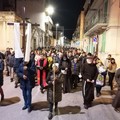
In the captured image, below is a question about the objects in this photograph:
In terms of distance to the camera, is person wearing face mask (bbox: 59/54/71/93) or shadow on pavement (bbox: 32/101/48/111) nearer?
shadow on pavement (bbox: 32/101/48/111)

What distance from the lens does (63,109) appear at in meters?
8.34

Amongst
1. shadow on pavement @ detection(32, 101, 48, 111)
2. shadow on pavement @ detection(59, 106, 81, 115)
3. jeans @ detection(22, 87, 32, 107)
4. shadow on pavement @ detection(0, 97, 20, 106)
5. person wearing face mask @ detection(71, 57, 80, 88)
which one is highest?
person wearing face mask @ detection(71, 57, 80, 88)

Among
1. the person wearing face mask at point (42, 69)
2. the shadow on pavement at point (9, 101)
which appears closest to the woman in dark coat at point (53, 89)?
the shadow on pavement at point (9, 101)

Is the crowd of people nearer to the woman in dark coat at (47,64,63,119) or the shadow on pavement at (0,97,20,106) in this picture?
the woman in dark coat at (47,64,63,119)

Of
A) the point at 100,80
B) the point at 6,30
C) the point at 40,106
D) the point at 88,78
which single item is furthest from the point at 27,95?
the point at 6,30

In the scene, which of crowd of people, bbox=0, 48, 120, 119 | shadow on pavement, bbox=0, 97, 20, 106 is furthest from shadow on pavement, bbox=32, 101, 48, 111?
shadow on pavement, bbox=0, 97, 20, 106

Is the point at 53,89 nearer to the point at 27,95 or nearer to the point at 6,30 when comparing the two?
the point at 27,95

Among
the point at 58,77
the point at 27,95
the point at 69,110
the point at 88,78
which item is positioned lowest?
the point at 69,110

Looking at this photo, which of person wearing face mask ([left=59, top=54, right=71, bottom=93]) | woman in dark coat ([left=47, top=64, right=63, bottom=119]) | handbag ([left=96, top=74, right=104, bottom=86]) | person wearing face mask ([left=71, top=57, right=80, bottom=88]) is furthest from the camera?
person wearing face mask ([left=71, top=57, right=80, bottom=88])

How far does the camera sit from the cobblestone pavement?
752cm

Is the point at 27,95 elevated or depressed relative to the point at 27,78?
depressed

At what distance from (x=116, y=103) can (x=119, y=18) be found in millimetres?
13987

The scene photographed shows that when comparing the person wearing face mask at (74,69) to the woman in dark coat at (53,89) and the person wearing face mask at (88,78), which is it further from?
the woman in dark coat at (53,89)

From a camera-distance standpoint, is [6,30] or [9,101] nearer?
[9,101]
